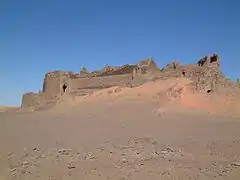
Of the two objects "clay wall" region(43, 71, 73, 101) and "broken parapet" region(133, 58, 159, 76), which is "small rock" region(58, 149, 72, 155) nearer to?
"broken parapet" region(133, 58, 159, 76)

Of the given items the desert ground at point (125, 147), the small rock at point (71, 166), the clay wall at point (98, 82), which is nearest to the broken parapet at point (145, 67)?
the clay wall at point (98, 82)

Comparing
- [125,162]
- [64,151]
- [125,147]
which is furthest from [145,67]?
[125,162]

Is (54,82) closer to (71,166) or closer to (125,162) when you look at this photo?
(71,166)

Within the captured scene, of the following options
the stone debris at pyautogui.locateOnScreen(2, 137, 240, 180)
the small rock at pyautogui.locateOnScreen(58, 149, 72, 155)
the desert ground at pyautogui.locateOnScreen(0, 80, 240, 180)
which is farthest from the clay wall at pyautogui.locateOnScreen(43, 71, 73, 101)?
the stone debris at pyautogui.locateOnScreen(2, 137, 240, 180)

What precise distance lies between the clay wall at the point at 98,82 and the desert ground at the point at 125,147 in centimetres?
740

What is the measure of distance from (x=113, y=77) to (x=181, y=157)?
62.0ft

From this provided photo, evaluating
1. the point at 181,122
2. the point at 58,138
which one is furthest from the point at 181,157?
the point at 181,122

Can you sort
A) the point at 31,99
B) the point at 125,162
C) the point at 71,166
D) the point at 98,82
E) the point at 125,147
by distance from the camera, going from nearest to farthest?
1. the point at 71,166
2. the point at 125,162
3. the point at 125,147
4. the point at 98,82
5. the point at 31,99

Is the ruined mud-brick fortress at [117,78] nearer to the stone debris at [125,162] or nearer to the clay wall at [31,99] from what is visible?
the clay wall at [31,99]

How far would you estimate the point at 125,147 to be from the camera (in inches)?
405

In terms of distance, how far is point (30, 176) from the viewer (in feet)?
26.6

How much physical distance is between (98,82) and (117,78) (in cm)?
177

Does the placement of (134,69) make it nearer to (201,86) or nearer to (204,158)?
(201,86)

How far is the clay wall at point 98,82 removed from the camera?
88.0 ft
